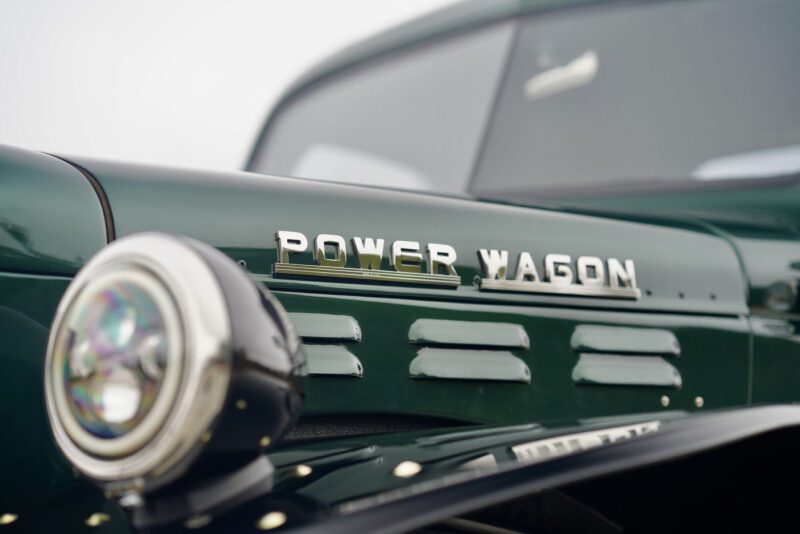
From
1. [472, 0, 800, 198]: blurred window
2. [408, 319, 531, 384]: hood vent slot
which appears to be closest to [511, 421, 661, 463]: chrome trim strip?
[408, 319, 531, 384]: hood vent slot

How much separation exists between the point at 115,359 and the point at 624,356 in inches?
39.4

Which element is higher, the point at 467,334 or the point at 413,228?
the point at 413,228

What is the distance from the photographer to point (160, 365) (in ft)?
2.42

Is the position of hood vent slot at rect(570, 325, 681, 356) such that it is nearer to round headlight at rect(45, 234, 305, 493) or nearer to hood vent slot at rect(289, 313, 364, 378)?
hood vent slot at rect(289, 313, 364, 378)

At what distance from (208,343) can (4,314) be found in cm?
41

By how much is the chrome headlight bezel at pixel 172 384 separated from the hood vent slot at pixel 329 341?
1.37 ft

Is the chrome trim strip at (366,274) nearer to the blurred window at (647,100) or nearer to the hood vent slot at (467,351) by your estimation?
the hood vent slot at (467,351)

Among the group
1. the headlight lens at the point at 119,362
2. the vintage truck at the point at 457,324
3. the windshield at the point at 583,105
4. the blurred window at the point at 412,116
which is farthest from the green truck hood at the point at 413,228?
the blurred window at the point at 412,116

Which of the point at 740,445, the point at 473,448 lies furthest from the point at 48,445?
the point at 740,445

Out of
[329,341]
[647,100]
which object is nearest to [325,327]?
[329,341]

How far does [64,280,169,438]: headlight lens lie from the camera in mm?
740

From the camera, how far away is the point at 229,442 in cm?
76

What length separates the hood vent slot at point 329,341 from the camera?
3.89 ft

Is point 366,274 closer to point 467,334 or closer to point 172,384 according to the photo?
point 467,334
